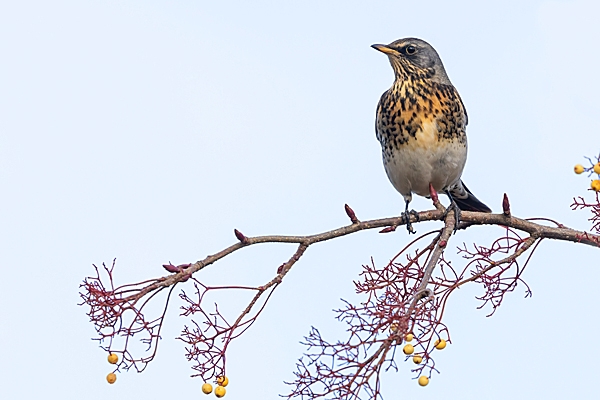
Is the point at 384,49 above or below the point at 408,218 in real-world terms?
above

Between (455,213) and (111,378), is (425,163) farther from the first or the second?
(111,378)

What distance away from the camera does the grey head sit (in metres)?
6.34

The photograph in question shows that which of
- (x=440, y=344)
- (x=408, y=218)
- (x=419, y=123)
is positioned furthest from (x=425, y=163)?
(x=440, y=344)

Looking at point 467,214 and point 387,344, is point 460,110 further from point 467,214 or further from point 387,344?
point 387,344

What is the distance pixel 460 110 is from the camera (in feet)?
20.6

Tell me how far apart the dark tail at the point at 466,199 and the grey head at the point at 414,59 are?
955 millimetres

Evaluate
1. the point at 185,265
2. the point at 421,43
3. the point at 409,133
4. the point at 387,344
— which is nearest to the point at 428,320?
the point at 387,344

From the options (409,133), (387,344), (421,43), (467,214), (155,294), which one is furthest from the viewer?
(421,43)

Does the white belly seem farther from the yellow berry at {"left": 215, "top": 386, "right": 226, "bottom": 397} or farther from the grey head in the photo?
the yellow berry at {"left": 215, "top": 386, "right": 226, "bottom": 397}

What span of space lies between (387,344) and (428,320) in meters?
0.25

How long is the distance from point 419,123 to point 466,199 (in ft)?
4.31

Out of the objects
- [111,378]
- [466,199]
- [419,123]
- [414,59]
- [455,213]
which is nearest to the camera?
[111,378]

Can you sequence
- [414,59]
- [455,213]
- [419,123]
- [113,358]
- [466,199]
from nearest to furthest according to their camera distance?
[113,358]
[455,213]
[419,123]
[414,59]
[466,199]

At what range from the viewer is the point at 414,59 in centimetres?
639
